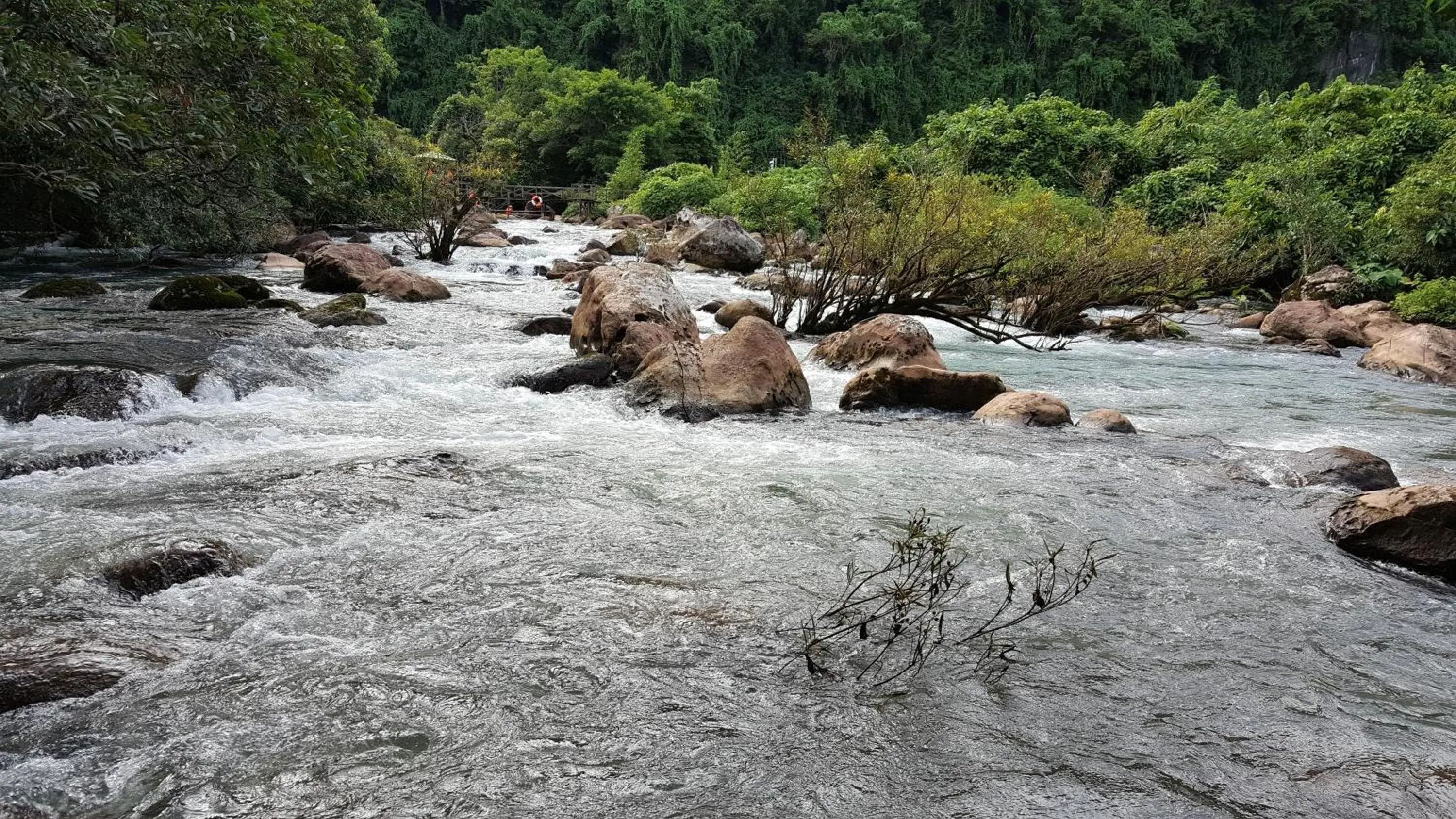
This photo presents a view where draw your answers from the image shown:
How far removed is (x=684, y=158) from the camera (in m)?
40.1

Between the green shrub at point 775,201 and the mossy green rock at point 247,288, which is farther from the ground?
the green shrub at point 775,201

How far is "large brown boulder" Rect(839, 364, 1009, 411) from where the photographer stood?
8648 millimetres

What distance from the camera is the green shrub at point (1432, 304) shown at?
533 inches

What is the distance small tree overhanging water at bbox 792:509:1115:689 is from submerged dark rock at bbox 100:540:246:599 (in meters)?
2.69

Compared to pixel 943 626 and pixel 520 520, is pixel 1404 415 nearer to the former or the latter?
pixel 943 626

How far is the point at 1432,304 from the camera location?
1379 cm

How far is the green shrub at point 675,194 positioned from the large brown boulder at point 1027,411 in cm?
2254

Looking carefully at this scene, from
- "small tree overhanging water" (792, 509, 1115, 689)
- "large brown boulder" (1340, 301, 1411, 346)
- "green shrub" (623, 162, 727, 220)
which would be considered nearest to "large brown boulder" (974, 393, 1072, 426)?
"small tree overhanging water" (792, 509, 1115, 689)

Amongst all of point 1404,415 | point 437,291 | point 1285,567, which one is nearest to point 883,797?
point 1285,567

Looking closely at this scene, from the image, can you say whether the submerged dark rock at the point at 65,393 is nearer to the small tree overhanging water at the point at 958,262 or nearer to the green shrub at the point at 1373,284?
the small tree overhanging water at the point at 958,262

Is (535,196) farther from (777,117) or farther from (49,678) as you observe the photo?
(49,678)

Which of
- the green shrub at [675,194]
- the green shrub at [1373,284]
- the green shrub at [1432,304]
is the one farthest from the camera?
the green shrub at [675,194]

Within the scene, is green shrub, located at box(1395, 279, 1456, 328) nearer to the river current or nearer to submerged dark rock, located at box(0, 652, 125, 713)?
the river current

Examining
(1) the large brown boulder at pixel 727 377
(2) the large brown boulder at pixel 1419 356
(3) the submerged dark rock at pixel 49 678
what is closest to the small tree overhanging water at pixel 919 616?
(3) the submerged dark rock at pixel 49 678
